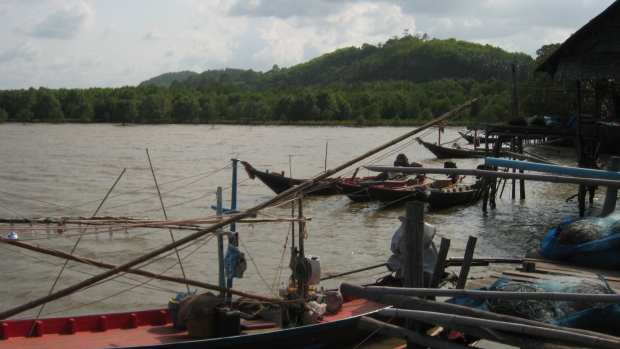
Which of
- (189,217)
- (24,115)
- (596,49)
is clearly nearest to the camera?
(596,49)

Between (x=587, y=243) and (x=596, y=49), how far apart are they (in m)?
10.2

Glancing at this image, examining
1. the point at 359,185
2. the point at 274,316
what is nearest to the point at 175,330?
the point at 274,316

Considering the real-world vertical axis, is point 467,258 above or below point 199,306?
above

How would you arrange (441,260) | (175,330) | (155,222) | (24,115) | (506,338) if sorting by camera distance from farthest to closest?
(24,115) < (175,330) < (155,222) < (441,260) < (506,338)

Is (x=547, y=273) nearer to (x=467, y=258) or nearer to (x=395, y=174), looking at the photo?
(x=467, y=258)

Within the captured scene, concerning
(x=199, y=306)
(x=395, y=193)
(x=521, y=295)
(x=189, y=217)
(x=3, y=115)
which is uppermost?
(x=3, y=115)

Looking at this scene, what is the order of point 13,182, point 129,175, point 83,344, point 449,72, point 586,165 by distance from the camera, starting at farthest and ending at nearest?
Answer: point 449,72
point 129,175
point 13,182
point 586,165
point 83,344

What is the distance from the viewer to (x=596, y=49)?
58.2 feet

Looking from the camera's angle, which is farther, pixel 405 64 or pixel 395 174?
pixel 405 64

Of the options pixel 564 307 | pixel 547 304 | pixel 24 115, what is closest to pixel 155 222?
pixel 547 304

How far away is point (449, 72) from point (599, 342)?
145 meters

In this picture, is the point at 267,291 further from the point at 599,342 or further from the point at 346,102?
the point at 346,102

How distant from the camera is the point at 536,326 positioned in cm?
648

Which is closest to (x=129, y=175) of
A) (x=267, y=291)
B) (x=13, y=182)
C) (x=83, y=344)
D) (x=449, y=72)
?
(x=13, y=182)
